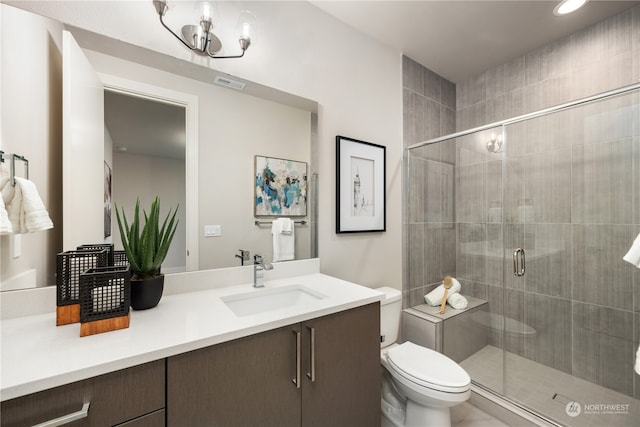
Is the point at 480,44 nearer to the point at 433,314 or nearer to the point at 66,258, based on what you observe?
the point at 433,314

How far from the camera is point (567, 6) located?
1627 millimetres

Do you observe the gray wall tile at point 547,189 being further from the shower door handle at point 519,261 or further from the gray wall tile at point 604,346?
the gray wall tile at point 604,346

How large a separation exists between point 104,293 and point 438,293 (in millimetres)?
2183

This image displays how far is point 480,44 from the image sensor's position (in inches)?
82.2

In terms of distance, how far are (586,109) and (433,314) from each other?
1682 mm

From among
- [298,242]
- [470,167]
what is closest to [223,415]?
[298,242]

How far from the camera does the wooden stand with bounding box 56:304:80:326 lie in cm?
83

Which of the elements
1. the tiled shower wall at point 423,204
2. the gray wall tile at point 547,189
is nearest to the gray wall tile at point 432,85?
the tiled shower wall at point 423,204

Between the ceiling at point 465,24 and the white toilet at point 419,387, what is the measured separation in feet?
6.92

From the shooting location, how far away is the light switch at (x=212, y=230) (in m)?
1.30

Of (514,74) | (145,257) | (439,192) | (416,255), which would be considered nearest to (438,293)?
(416,255)

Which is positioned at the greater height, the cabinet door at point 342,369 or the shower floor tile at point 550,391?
the cabinet door at point 342,369

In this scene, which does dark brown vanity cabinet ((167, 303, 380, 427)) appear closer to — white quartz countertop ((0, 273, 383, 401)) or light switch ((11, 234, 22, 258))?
white quartz countertop ((0, 273, 383, 401))

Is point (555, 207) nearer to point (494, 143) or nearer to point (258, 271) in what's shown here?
point (494, 143)
